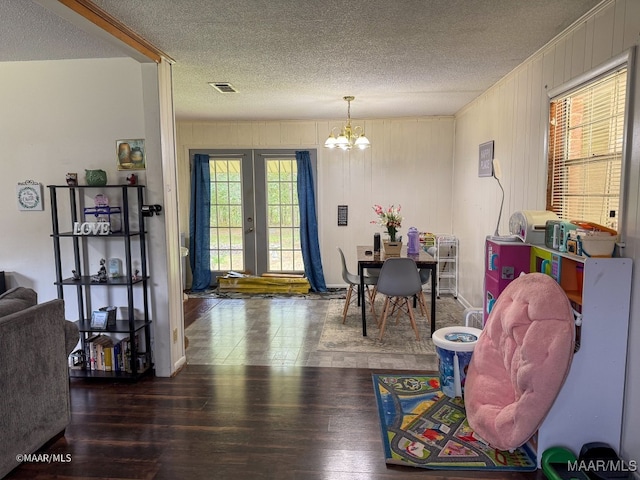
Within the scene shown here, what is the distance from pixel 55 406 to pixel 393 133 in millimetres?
5083

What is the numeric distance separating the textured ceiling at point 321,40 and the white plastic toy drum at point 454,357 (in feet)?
6.52

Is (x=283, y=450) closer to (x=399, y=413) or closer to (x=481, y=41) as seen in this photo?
(x=399, y=413)

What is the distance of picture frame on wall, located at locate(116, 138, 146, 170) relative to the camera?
3180 millimetres

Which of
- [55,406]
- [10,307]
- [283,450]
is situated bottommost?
[283,450]

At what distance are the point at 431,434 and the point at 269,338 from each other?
80.6 inches

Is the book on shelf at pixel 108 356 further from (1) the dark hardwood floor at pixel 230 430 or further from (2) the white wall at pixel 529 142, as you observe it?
(2) the white wall at pixel 529 142

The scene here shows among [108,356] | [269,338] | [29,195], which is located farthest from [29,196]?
[269,338]

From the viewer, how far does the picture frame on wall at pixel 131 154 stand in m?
3.18

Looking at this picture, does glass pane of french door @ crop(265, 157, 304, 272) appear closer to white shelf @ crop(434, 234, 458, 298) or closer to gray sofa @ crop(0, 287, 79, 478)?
white shelf @ crop(434, 234, 458, 298)

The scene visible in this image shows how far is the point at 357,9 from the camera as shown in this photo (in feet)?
7.73

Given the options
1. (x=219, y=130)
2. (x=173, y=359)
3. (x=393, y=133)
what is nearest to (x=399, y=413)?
(x=173, y=359)

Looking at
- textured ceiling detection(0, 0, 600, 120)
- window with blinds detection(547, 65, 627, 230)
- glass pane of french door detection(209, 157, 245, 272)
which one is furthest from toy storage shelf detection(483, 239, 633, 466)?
glass pane of french door detection(209, 157, 245, 272)

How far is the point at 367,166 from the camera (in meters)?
6.13

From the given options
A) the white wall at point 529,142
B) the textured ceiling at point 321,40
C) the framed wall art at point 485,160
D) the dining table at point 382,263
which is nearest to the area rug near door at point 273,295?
the dining table at point 382,263
